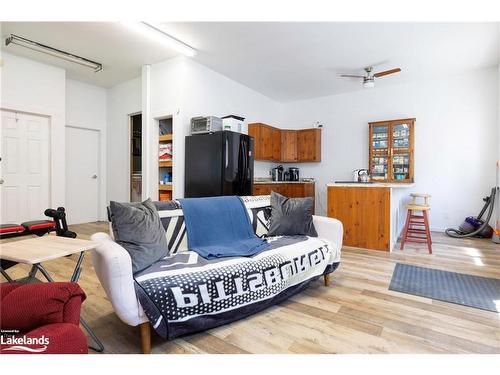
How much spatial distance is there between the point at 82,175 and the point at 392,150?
20.5 feet

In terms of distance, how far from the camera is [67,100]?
516 cm

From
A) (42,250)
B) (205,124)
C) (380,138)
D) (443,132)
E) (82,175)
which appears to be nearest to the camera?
(42,250)

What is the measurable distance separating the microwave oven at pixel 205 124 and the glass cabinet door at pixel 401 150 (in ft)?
11.3

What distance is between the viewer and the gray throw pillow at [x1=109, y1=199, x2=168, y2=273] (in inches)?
66.3

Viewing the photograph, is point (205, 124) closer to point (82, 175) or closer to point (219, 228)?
point (219, 228)

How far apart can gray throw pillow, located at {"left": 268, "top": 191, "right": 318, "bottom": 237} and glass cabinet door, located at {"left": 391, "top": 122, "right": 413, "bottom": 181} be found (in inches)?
136

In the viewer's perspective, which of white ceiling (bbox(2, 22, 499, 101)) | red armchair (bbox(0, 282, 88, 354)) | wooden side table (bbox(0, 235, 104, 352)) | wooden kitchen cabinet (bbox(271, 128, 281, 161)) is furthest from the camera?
wooden kitchen cabinet (bbox(271, 128, 281, 161))

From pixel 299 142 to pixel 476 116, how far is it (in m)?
3.20

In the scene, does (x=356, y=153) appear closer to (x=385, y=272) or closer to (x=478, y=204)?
(x=478, y=204)

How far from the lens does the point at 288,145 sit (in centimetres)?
623

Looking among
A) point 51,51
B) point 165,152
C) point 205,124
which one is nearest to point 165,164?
point 165,152

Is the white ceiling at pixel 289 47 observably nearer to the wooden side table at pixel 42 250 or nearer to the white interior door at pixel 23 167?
the white interior door at pixel 23 167

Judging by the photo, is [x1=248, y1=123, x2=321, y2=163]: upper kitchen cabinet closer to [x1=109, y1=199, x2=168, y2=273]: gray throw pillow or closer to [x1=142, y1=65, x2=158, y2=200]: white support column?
[x1=142, y1=65, x2=158, y2=200]: white support column

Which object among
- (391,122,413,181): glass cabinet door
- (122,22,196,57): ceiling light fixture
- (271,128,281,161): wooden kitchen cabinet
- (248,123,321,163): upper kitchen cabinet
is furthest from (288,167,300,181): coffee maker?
(122,22,196,57): ceiling light fixture
